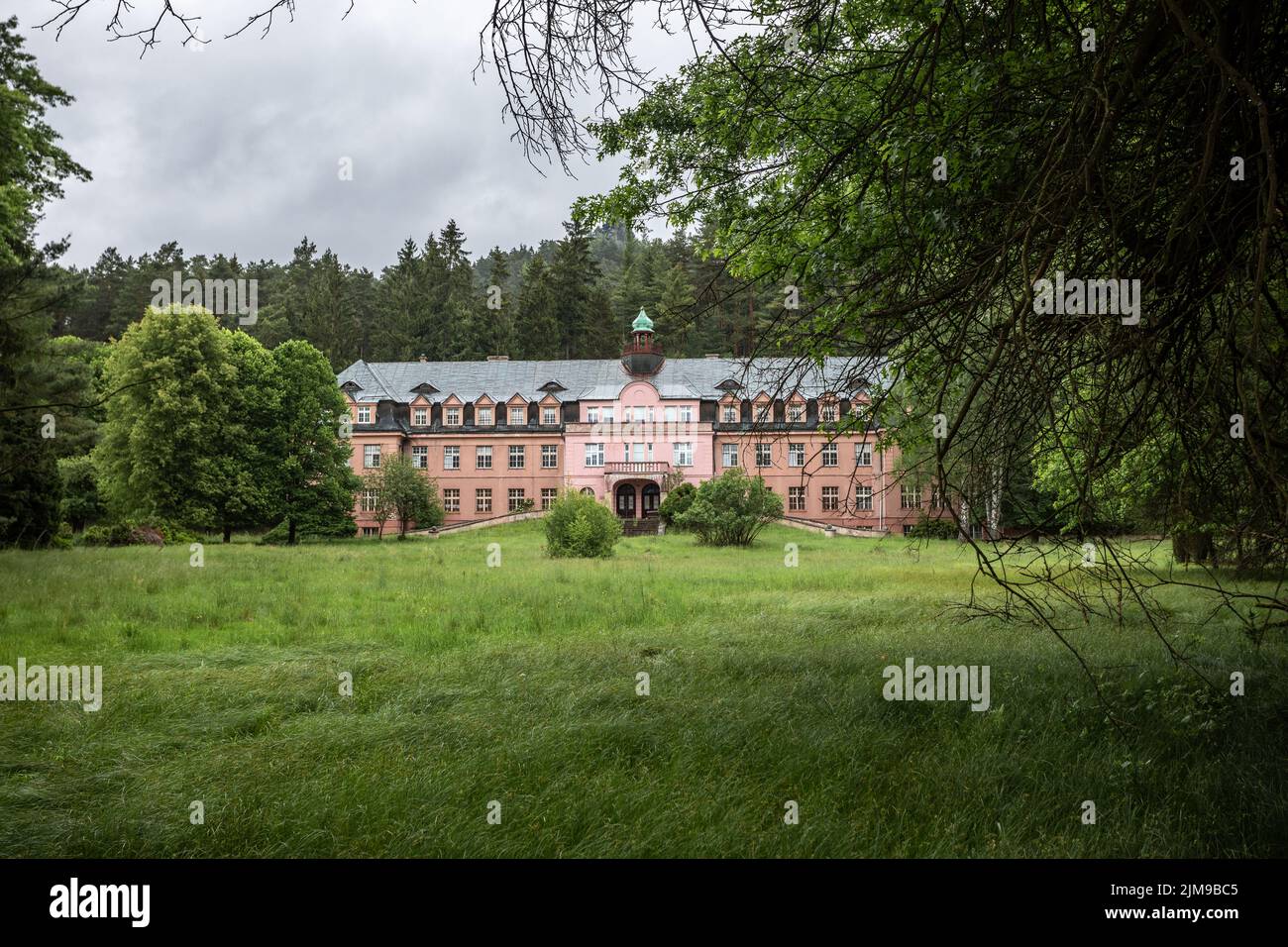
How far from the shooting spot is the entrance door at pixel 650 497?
52969 mm

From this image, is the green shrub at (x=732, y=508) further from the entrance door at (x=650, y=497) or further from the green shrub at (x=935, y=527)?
the green shrub at (x=935, y=527)

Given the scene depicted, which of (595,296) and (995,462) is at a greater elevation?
(595,296)

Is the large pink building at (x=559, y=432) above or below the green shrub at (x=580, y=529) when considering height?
above

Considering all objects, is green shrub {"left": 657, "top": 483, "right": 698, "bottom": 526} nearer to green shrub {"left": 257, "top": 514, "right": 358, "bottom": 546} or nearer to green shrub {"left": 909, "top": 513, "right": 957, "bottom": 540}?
green shrub {"left": 257, "top": 514, "right": 358, "bottom": 546}

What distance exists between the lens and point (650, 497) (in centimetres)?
5356

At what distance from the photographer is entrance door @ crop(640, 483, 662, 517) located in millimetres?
52969

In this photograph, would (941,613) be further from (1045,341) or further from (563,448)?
(563,448)

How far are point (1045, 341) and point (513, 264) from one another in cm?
11687

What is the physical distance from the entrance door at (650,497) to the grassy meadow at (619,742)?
42.1 meters

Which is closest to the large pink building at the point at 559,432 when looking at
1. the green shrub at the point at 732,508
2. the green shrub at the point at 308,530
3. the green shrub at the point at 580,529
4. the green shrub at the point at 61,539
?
the green shrub at the point at 308,530

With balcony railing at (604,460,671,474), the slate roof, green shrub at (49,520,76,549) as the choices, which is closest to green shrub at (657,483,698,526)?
balcony railing at (604,460,671,474)

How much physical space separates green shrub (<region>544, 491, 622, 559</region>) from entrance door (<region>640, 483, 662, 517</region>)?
2694 cm
